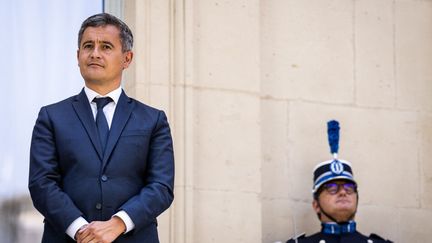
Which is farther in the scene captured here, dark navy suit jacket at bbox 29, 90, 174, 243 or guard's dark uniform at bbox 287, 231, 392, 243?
guard's dark uniform at bbox 287, 231, 392, 243

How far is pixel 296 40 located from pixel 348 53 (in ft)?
1.32

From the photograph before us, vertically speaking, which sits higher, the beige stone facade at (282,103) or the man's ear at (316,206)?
the beige stone facade at (282,103)

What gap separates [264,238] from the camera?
8172mm

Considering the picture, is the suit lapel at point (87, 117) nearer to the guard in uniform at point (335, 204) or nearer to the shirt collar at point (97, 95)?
the shirt collar at point (97, 95)

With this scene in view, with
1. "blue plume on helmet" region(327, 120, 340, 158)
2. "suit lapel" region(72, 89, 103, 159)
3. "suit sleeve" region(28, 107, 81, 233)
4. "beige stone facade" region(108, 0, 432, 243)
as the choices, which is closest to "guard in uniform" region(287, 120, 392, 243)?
"blue plume on helmet" region(327, 120, 340, 158)

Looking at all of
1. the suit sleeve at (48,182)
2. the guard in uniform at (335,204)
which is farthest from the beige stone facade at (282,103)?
the suit sleeve at (48,182)

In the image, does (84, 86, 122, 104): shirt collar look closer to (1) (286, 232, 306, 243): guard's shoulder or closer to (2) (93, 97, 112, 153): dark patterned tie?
(2) (93, 97, 112, 153): dark patterned tie

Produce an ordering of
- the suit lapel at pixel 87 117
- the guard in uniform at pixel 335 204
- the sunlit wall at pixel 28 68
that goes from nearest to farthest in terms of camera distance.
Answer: the suit lapel at pixel 87 117 → the sunlit wall at pixel 28 68 → the guard in uniform at pixel 335 204

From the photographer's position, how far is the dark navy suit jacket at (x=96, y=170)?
5.39 meters

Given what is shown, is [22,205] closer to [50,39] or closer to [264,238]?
[50,39]

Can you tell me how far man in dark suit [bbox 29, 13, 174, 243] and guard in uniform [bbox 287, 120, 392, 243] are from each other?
255cm

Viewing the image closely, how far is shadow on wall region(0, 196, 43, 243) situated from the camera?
731 cm

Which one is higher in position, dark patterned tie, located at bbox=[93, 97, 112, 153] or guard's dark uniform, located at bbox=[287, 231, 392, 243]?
dark patterned tie, located at bbox=[93, 97, 112, 153]

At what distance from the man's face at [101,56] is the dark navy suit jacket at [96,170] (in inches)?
4.9
